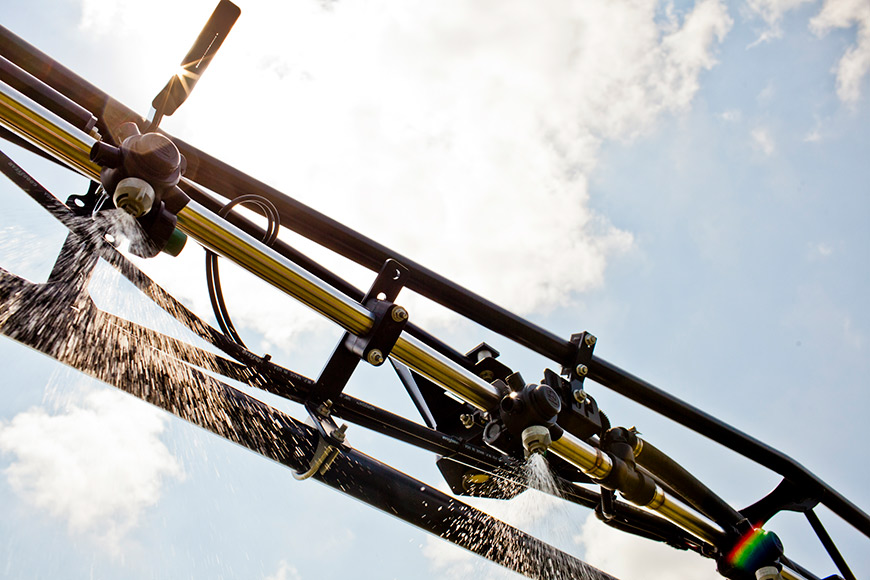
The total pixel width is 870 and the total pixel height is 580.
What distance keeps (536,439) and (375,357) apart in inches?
16.4

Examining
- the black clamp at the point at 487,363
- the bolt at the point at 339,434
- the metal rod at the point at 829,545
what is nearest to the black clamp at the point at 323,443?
the bolt at the point at 339,434

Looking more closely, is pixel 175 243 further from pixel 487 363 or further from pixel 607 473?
pixel 607 473

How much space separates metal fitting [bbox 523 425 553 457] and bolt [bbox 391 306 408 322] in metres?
0.39

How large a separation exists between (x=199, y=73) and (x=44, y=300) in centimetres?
52

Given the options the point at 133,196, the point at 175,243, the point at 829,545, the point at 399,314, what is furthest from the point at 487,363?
the point at 829,545

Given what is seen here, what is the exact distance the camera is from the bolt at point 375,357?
1398mm

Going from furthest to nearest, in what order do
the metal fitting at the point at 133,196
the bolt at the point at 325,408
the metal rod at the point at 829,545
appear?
the metal rod at the point at 829,545 < the bolt at the point at 325,408 < the metal fitting at the point at 133,196

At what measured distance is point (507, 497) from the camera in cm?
180

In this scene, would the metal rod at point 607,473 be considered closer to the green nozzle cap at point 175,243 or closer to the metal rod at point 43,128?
the green nozzle cap at point 175,243

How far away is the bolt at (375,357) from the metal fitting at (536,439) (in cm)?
38

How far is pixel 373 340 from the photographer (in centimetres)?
141

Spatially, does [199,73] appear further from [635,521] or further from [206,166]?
[635,521]

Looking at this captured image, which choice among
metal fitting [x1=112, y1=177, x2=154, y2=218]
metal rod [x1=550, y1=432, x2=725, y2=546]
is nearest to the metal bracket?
metal rod [x1=550, y1=432, x2=725, y2=546]

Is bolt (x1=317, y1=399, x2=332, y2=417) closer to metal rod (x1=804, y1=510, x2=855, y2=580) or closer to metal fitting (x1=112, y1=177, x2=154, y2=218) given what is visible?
metal fitting (x1=112, y1=177, x2=154, y2=218)
